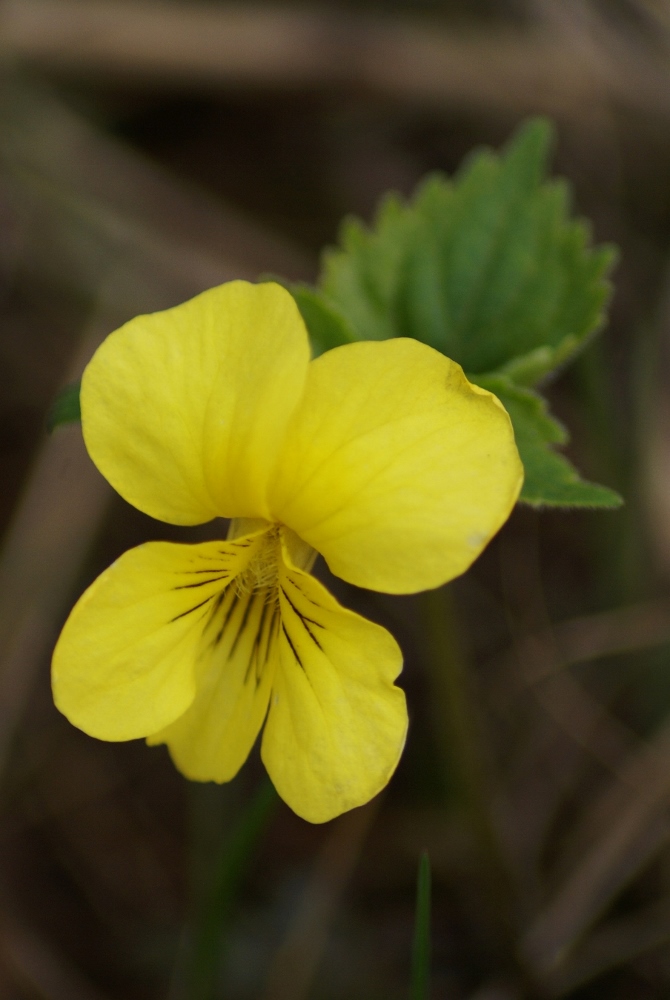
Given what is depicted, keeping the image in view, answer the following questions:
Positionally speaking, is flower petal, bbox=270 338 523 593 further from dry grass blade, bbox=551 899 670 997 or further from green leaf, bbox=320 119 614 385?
dry grass blade, bbox=551 899 670 997

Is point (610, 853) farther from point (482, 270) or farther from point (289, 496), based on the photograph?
point (289, 496)

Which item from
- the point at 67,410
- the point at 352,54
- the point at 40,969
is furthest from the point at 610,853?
the point at 352,54

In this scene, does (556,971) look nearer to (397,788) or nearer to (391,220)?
(397,788)

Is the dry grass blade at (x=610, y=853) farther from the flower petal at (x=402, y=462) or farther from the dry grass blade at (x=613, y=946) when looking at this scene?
the flower petal at (x=402, y=462)

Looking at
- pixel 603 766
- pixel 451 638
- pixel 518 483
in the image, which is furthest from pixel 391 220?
pixel 603 766

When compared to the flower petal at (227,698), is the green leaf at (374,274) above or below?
above

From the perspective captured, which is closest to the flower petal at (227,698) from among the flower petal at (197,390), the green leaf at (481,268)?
the flower petal at (197,390)
